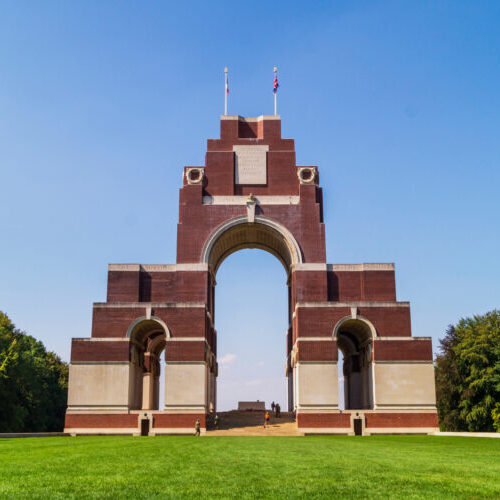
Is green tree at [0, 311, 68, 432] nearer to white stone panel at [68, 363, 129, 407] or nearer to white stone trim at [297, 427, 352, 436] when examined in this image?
white stone panel at [68, 363, 129, 407]

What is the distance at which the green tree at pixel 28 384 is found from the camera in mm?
48812

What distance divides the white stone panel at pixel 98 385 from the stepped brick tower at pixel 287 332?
70 mm

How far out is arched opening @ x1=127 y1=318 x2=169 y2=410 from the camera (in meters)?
41.7

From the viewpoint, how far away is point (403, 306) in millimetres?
41781

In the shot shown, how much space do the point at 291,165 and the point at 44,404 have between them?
35784 mm

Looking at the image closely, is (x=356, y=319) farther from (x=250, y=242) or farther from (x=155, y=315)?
(x=155, y=315)

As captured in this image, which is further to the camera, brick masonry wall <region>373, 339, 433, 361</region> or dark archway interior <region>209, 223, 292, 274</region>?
dark archway interior <region>209, 223, 292, 274</region>

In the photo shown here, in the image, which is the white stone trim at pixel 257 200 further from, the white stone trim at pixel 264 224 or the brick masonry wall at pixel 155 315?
the brick masonry wall at pixel 155 315

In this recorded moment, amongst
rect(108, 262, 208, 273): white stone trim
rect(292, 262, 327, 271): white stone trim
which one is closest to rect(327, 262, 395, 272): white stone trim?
rect(292, 262, 327, 271): white stone trim

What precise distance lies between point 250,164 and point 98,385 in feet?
67.6

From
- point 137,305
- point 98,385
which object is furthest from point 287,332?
point 98,385

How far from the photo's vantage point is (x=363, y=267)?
43.8 m

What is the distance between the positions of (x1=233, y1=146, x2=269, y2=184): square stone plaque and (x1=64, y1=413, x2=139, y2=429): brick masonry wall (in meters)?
19.9

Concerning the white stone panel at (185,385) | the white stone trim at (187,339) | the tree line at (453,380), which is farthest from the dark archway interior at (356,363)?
the white stone panel at (185,385)
